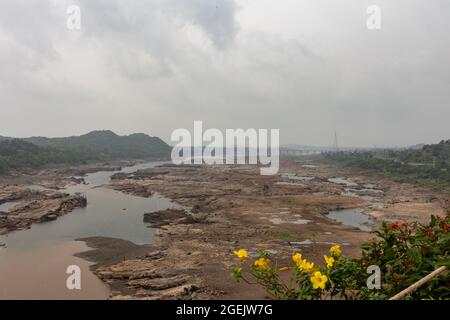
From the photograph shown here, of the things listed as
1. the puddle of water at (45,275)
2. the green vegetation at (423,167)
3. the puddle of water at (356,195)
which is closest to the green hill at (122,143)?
the green vegetation at (423,167)

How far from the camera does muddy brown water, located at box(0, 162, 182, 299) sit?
14.0 m

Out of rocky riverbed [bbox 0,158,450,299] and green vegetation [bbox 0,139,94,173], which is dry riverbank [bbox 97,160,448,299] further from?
green vegetation [bbox 0,139,94,173]

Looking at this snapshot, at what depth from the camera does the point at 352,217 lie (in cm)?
2938

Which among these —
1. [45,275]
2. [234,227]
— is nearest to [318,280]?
[45,275]

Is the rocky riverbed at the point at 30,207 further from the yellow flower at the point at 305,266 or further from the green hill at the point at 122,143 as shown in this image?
the green hill at the point at 122,143

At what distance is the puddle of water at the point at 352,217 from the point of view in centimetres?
2644

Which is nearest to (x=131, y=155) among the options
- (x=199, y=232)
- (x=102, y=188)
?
(x=102, y=188)

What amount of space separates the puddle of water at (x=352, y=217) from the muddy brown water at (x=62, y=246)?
14.0m

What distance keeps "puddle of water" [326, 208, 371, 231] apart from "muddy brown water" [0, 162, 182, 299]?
14.0m

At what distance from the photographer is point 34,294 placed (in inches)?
537

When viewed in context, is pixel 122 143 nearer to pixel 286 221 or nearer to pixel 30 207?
pixel 30 207

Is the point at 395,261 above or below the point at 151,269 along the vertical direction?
above
